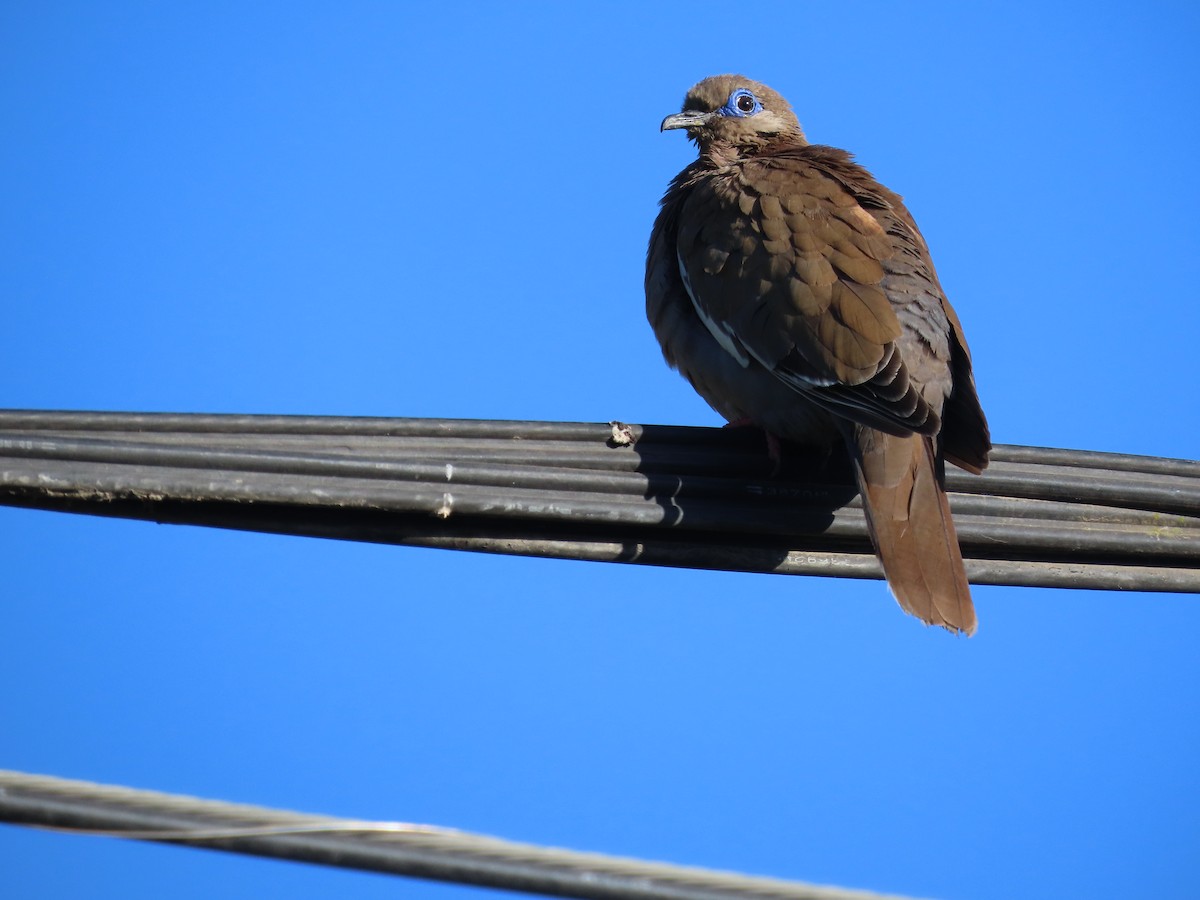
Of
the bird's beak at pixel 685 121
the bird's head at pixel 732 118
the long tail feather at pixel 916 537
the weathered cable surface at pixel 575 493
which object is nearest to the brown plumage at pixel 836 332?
the long tail feather at pixel 916 537

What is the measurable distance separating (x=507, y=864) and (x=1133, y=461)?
203 centimetres

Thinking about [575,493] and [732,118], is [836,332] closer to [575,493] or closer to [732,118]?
[575,493]

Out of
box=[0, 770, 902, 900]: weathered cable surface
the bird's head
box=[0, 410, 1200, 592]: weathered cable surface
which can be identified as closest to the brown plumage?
box=[0, 410, 1200, 592]: weathered cable surface

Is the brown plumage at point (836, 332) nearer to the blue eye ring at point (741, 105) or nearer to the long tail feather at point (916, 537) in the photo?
the long tail feather at point (916, 537)

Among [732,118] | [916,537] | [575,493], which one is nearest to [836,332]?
[916,537]

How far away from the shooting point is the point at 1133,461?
10.3ft

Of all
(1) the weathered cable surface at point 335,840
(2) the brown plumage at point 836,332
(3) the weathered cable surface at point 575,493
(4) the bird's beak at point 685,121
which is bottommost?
(1) the weathered cable surface at point 335,840

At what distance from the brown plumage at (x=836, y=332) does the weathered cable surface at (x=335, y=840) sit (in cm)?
178

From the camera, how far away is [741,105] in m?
5.83

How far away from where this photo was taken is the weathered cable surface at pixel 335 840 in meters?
1.68

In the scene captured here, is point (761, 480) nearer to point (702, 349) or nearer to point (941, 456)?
point (941, 456)

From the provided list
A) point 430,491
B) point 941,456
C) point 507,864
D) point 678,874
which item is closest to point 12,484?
point 430,491

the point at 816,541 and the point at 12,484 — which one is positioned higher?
the point at 816,541

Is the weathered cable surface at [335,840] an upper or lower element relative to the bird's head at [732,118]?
lower
